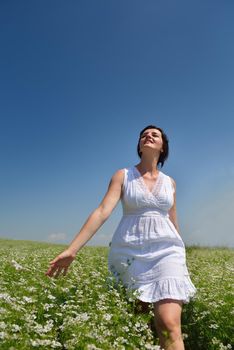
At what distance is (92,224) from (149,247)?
0.80m

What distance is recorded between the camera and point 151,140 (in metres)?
6.30

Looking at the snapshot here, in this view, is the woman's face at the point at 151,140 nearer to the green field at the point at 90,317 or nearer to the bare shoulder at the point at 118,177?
the bare shoulder at the point at 118,177

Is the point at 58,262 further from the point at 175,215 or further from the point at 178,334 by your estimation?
the point at 175,215

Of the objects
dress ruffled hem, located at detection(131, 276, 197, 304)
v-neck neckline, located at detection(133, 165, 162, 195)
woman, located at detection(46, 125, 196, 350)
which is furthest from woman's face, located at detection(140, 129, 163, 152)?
dress ruffled hem, located at detection(131, 276, 197, 304)

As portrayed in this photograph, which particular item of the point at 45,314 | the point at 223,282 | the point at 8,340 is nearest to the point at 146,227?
the point at 45,314

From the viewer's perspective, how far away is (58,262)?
516 cm

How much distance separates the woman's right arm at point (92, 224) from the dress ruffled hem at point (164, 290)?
35.9 inches

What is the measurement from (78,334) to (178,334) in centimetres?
137

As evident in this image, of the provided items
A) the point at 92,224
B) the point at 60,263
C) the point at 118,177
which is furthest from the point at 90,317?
the point at 118,177

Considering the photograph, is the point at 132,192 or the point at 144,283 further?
the point at 132,192

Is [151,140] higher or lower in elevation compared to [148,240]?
higher

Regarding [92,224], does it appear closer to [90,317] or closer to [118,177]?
[118,177]

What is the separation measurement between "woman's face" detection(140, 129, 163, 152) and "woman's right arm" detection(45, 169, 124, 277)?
0.49m

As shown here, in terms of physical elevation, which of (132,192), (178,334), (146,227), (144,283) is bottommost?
(178,334)
